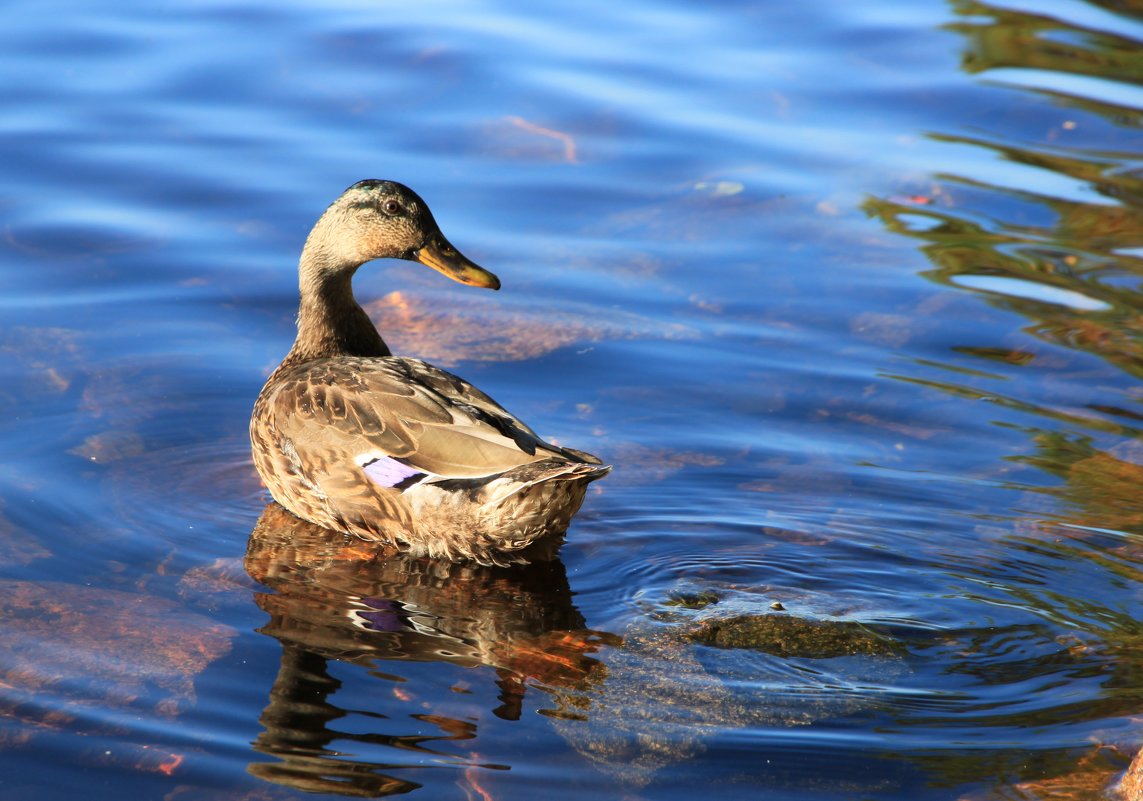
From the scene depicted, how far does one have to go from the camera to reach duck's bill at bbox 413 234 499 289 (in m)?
6.57

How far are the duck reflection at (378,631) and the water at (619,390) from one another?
2 cm

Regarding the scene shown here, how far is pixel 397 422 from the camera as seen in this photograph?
580 cm

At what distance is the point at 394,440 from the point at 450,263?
44.8 inches

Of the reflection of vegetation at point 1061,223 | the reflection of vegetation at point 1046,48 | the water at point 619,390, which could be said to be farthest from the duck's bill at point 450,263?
the reflection of vegetation at point 1046,48

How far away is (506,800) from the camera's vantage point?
4219 millimetres

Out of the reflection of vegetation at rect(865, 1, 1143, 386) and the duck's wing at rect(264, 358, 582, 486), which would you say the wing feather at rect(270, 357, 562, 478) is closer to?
the duck's wing at rect(264, 358, 582, 486)

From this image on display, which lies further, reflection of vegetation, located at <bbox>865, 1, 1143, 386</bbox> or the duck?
→ reflection of vegetation, located at <bbox>865, 1, 1143, 386</bbox>

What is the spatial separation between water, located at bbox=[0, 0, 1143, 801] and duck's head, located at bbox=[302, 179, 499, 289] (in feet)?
2.64

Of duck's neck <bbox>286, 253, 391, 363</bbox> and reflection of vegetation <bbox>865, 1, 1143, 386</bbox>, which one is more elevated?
reflection of vegetation <bbox>865, 1, 1143, 386</bbox>

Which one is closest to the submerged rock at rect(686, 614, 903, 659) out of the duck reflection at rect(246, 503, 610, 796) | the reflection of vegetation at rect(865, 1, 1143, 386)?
the duck reflection at rect(246, 503, 610, 796)

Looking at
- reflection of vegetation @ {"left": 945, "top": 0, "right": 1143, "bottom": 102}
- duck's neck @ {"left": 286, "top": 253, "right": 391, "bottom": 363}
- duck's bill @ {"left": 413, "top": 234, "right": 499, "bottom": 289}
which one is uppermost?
reflection of vegetation @ {"left": 945, "top": 0, "right": 1143, "bottom": 102}

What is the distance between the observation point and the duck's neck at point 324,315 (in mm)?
6688

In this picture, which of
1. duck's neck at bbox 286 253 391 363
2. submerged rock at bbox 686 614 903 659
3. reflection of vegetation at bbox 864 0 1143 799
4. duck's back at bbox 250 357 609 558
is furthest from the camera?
duck's neck at bbox 286 253 391 363

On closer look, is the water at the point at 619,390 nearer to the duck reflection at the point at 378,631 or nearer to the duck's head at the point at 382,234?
the duck reflection at the point at 378,631
